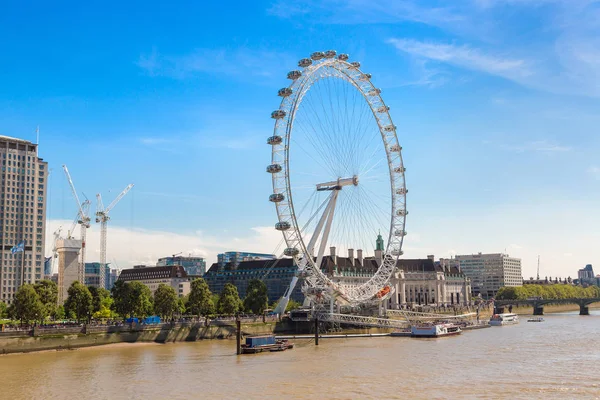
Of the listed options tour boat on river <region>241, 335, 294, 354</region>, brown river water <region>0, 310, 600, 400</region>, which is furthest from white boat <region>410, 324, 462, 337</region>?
tour boat on river <region>241, 335, 294, 354</region>

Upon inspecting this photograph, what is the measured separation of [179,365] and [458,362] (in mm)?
23354

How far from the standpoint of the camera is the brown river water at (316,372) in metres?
40.9

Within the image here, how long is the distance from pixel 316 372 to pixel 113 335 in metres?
32.0

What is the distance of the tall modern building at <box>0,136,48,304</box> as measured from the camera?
132 m

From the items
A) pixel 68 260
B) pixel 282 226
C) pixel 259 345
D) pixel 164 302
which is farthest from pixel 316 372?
pixel 68 260

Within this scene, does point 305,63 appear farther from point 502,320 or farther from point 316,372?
point 502,320

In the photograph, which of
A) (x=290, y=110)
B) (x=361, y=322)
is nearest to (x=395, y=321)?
(x=361, y=322)

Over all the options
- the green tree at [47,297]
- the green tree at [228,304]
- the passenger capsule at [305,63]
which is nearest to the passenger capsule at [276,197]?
the passenger capsule at [305,63]

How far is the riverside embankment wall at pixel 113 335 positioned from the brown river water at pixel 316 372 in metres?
1.57

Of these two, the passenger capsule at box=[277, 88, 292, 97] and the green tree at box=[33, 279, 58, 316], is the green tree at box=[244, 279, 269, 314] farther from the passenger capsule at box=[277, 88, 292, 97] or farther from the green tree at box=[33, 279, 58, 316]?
the passenger capsule at box=[277, 88, 292, 97]

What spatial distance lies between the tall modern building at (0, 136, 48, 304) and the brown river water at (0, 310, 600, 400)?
7175 cm

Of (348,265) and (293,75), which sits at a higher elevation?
(293,75)

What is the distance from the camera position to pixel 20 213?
13425 cm

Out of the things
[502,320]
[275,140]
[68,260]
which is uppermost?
[275,140]
